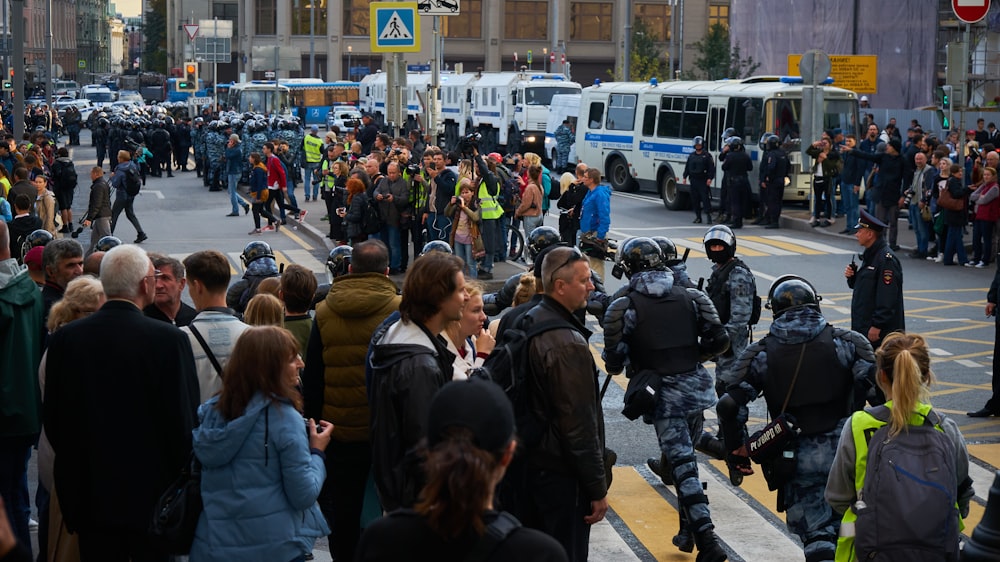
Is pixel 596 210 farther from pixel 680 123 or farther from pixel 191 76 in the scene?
Answer: pixel 191 76

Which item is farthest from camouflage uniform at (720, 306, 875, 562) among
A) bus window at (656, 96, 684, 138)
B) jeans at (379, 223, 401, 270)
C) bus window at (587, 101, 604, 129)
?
bus window at (587, 101, 604, 129)

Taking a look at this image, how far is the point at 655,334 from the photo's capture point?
7859 mm

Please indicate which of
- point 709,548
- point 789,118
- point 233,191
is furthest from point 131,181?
point 709,548

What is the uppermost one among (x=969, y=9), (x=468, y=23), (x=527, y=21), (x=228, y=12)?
(x=228, y=12)

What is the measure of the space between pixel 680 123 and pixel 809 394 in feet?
80.9

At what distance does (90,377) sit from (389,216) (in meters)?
13.7

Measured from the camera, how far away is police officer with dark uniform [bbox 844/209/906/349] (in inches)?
409

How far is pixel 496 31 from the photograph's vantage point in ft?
312

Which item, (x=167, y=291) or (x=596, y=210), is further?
(x=596, y=210)

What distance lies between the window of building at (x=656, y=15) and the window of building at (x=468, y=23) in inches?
421

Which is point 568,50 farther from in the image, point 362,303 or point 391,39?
point 362,303

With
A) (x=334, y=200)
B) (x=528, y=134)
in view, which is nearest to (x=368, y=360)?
(x=334, y=200)

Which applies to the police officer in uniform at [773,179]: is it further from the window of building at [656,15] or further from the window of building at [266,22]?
the window of building at [266,22]

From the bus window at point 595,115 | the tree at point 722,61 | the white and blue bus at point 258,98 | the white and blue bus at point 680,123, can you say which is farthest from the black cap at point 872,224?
the white and blue bus at point 258,98
